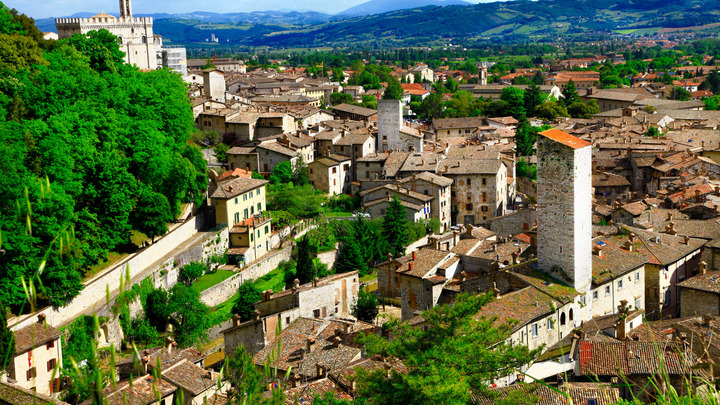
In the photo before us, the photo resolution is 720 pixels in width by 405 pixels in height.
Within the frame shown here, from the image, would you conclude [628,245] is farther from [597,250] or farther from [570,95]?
[570,95]

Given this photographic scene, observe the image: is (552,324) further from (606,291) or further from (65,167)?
(65,167)

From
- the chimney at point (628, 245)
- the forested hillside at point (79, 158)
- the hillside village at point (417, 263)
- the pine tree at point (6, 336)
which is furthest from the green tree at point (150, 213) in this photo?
the chimney at point (628, 245)

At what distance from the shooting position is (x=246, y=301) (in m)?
31.3

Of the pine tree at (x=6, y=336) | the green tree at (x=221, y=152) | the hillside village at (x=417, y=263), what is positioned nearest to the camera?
the pine tree at (x=6, y=336)

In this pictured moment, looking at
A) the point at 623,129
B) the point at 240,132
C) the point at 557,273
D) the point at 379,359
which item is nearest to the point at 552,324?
the point at 557,273

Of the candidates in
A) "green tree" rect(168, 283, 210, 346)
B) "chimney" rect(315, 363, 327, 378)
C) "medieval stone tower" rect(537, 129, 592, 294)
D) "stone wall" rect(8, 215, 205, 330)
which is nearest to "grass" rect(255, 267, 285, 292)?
"stone wall" rect(8, 215, 205, 330)

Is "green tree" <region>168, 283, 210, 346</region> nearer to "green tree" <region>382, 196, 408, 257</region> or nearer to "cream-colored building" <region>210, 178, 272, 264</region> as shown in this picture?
"cream-colored building" <region>210, 178, 272, 264</region>

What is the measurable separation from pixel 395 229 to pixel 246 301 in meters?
11.1

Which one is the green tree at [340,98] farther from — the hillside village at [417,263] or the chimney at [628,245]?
the chimney at [628,245]

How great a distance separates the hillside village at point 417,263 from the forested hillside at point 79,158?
1.32 meters

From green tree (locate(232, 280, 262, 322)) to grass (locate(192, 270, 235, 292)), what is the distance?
159cm

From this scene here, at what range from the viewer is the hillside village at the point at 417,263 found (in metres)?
18.2

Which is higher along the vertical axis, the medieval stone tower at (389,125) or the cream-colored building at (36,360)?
the medieval stone tower at (389,125)

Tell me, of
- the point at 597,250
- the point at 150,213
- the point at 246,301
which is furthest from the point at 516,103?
the point at 150,213
